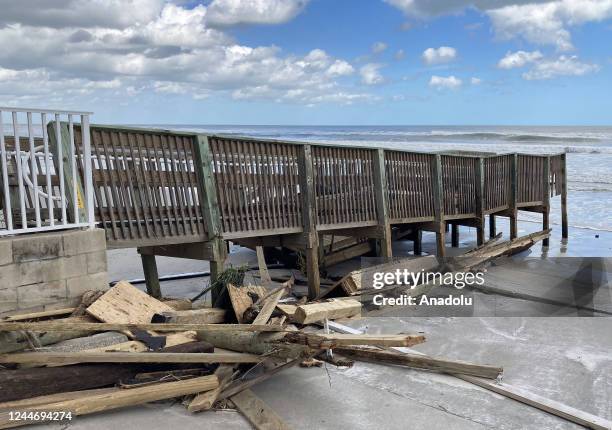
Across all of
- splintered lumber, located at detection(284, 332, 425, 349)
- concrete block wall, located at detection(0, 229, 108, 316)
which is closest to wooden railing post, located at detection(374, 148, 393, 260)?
splintered lumber, located at detection(284, 332, 425, 349)

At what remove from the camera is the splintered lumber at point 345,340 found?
14.8 ft

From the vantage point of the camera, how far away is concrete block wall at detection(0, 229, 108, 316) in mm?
5035

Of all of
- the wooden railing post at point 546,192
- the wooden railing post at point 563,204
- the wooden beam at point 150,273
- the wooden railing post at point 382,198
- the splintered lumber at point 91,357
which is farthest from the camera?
the wooden railing post at point 563,204

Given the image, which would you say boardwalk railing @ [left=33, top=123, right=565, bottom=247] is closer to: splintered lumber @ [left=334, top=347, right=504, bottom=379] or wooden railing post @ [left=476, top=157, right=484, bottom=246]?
wooden railing post @ [left=476, top=157, right=484, bottom=246]

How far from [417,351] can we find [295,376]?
4.86ft

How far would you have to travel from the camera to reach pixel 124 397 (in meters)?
4.09

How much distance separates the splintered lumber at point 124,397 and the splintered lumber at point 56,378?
0.44 feet

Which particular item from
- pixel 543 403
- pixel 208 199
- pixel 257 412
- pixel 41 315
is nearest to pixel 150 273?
pixel 208 199

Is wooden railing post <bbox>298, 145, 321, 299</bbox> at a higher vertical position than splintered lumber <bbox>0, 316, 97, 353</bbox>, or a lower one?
higher

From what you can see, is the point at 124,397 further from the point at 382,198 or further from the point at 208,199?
the point at 382,198

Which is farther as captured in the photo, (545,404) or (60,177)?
(60,177)

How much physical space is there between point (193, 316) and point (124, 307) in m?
0.69

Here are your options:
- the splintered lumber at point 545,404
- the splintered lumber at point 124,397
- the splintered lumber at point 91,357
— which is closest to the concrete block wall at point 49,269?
the splintered lumber at point 91,357

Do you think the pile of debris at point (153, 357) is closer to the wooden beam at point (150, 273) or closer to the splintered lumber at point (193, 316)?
the splintered lumber at point (193, 316)
